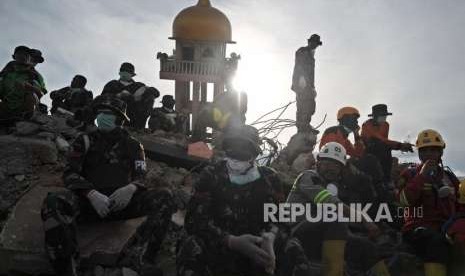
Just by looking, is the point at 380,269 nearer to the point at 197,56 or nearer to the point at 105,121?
the point at 105,121

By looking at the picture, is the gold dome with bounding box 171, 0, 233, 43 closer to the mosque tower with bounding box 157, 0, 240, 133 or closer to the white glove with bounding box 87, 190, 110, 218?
the mosque tower with bounding box 157, 0, 240, 133

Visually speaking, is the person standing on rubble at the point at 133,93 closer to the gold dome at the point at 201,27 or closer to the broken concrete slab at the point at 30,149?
the broken concrete slab at the point at 30,149

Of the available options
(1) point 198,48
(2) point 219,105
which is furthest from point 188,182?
(1) point 198,48

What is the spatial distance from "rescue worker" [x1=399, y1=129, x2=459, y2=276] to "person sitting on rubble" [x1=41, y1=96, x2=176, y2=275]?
2.72 meters

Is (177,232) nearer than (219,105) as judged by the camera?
Yes

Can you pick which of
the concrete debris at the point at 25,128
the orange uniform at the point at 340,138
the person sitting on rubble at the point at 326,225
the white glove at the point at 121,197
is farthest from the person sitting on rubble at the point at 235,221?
the concrete debris at the point at 25,128

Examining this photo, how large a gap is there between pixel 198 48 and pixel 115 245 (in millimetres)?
21105

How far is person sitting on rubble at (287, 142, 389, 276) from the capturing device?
16.1 feet

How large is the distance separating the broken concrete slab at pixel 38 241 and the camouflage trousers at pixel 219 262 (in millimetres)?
1012

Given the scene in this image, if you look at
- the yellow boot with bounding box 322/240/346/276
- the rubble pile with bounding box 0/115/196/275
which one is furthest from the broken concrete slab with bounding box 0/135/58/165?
the yellow boot with bounding box 322/240/346/276

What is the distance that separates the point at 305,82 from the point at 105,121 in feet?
18.4

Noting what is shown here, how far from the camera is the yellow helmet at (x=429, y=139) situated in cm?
600

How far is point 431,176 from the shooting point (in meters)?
5.89

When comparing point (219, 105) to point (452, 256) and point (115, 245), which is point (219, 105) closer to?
point (115, 245)
